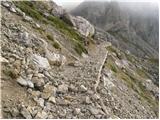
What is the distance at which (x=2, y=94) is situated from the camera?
1850 centimetres

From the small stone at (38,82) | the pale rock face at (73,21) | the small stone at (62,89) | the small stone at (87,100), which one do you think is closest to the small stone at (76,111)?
the small stone at (87,100)

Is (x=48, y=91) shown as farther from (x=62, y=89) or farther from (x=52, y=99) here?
(x=62, y=89)

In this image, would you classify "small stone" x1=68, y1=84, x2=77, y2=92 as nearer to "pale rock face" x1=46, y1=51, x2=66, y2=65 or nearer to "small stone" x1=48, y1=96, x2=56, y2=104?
"small stone" x1=48, y1=96, x2=56, y2=104

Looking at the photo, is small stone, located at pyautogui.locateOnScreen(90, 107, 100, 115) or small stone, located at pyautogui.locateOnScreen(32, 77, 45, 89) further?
small stone, located at pyautogui.locateOnScreen(32, 77, 45, 89)

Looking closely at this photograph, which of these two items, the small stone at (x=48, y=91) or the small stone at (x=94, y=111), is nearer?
the small stone at (x=48, y=91)

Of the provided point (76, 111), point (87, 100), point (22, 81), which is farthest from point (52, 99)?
point (87, 100)

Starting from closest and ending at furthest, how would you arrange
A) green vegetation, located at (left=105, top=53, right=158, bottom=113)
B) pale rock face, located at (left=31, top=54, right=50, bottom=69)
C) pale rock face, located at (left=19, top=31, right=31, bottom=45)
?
1. pale rock face, located at (left=31, top=54, right=50, bottom=69)
2. pale rock face, located at (left=19, top=31, right=31, bottom=45)
3. green vegetation, located at (left=105, top=53, right=158, bottom=113)

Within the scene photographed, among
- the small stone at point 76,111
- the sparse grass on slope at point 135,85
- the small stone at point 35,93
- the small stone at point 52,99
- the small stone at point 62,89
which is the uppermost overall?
the small stone at point 35,93

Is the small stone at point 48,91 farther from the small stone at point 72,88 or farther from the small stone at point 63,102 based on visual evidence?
the small stone at point 72,88

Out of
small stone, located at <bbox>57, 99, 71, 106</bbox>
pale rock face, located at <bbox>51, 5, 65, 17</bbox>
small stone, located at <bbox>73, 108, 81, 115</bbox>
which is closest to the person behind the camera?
small stone, located at <bbox>73, 108, 81, 115</bbox>

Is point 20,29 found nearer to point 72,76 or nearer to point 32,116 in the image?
point 72,76

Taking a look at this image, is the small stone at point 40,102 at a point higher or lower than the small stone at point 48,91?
→ higher

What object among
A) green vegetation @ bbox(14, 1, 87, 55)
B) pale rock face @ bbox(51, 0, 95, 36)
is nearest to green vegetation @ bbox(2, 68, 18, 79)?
green vegetation @ bbox(14, 1, 87, 55)

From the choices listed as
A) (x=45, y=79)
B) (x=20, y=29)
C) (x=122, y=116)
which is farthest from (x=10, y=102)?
(x=20, y=29)
